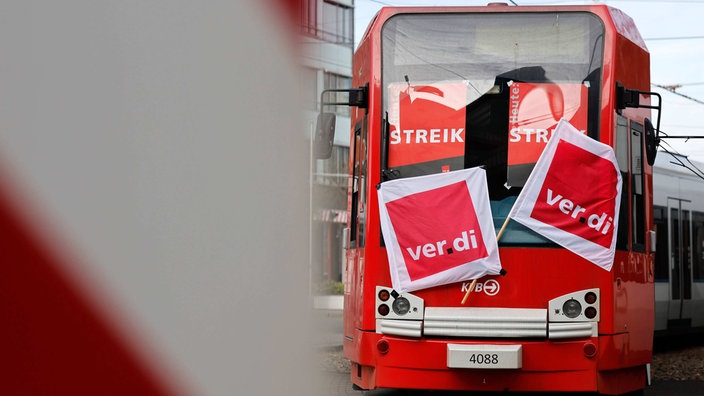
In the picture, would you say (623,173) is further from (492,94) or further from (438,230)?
(438,230)

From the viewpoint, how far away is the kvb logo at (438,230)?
29.3ft

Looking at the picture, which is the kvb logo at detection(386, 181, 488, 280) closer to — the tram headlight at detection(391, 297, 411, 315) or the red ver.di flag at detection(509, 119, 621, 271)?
the tram headlight at detection(391, 297, 411, 315)

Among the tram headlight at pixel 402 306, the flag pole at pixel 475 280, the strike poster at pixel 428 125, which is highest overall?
the strike poster at pixel 428 125

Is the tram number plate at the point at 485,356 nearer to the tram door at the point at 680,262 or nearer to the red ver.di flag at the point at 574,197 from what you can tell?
the red ver.di flag at the point at 574,197

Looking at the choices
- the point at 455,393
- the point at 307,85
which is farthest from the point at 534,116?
the point at 307,85

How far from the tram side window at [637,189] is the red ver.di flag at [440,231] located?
1464mm

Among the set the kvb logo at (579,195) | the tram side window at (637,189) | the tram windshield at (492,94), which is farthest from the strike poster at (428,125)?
the tram side window at (637,189)

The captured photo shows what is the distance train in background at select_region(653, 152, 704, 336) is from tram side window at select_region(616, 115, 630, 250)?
9508 mm

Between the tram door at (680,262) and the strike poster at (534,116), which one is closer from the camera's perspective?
the strike poster at (534,116)

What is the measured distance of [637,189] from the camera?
9695 mm

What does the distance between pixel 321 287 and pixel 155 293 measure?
597mm

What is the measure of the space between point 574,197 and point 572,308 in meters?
0.93

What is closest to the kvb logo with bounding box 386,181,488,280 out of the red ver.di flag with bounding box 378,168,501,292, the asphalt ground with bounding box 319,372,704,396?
the red ver.di flag with bounding box 378,168,501,292

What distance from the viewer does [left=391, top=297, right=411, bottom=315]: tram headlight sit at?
899 cm
